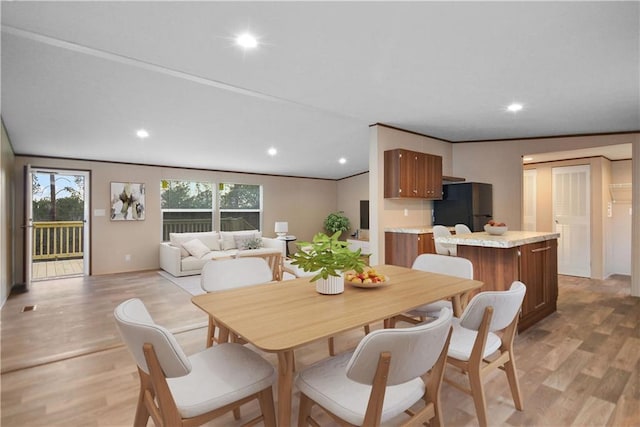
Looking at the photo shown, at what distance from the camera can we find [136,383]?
220cm

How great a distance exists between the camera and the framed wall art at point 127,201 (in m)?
6.05

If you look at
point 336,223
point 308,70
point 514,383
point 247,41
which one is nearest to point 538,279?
point 514,383

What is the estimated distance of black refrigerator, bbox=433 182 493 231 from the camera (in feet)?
16.4

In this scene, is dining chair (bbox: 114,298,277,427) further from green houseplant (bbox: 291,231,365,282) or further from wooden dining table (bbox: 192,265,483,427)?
green houseplant (bbox: 291,231,365,282)

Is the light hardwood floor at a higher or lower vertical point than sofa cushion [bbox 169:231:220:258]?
lower

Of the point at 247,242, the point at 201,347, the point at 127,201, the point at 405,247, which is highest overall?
the point at 127,201

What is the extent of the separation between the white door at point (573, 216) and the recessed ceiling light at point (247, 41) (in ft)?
19.2

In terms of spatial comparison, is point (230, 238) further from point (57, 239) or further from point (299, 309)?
point (299, 309)

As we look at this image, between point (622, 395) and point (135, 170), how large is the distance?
23.7 ft

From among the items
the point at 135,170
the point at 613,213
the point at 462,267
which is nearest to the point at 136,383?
the point at 462,267

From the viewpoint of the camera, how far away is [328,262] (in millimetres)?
1756

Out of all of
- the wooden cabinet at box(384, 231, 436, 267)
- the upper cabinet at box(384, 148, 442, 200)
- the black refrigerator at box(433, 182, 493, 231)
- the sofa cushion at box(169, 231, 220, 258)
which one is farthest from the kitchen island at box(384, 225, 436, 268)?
the sofa cushion at box(169, 231, 220, 258)

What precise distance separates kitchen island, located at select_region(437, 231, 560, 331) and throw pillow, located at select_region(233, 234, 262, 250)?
13.9 feet

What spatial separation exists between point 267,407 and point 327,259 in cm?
75
